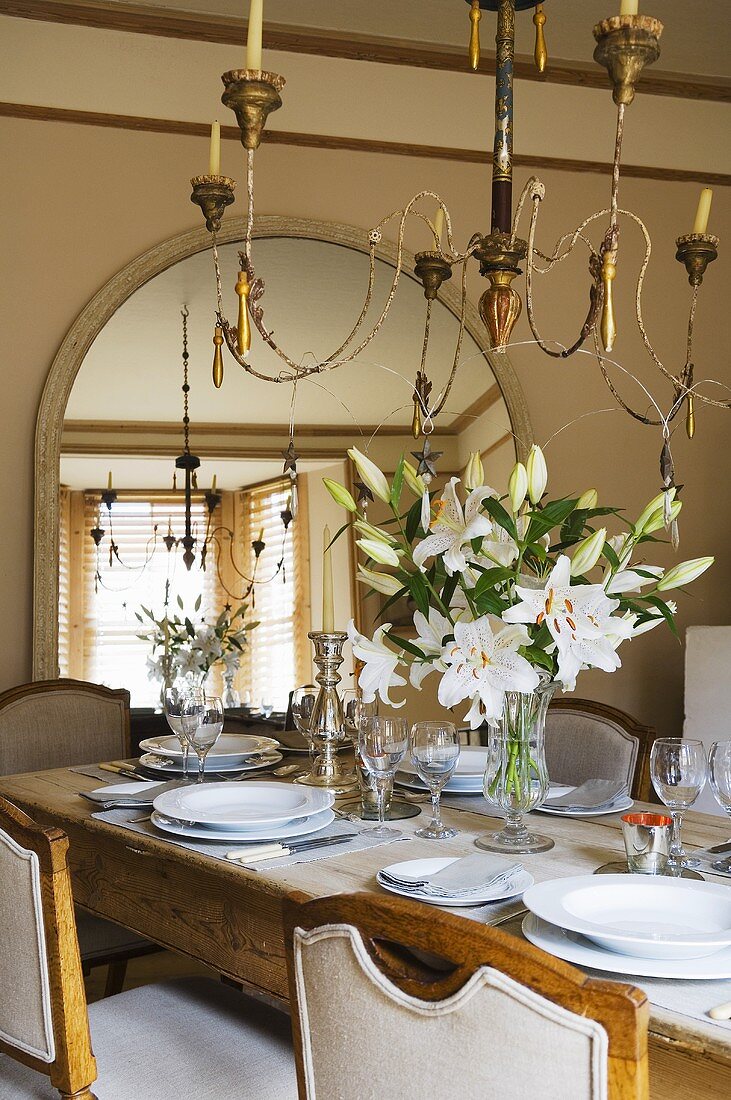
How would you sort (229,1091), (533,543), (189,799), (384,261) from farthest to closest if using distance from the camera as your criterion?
1. (384,261)
2. (189,799)
3. (533,543)
4. (229,1091)

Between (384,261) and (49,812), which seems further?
(384,261)

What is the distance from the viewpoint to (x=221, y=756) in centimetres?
229

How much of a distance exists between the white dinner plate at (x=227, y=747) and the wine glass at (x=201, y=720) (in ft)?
0.94

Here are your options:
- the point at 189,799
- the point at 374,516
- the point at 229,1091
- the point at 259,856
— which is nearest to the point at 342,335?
the point at 374,516

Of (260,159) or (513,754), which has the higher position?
(260,159)

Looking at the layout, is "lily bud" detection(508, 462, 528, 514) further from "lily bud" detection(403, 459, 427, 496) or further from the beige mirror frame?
the beige mirror frame

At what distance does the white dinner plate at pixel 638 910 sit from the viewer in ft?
3.54

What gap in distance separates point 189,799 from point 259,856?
1.06 feet

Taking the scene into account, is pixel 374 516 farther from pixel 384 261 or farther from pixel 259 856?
pixel 259 856

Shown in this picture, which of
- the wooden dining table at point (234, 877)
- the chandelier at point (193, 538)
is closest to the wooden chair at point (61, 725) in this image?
the chandelier at point (193, 538)

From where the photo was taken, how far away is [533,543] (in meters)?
1.58

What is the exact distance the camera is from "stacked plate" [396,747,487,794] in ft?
6.65

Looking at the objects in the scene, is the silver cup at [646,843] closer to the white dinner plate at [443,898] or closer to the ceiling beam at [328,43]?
the white dinner plate at [443,898]

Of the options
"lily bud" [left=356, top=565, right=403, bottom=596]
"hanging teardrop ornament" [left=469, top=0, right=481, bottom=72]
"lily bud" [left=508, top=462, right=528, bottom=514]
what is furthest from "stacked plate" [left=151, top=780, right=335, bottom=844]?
"hanging teardrop ornament" [left=469, top=0, right=481, bottom=72]
